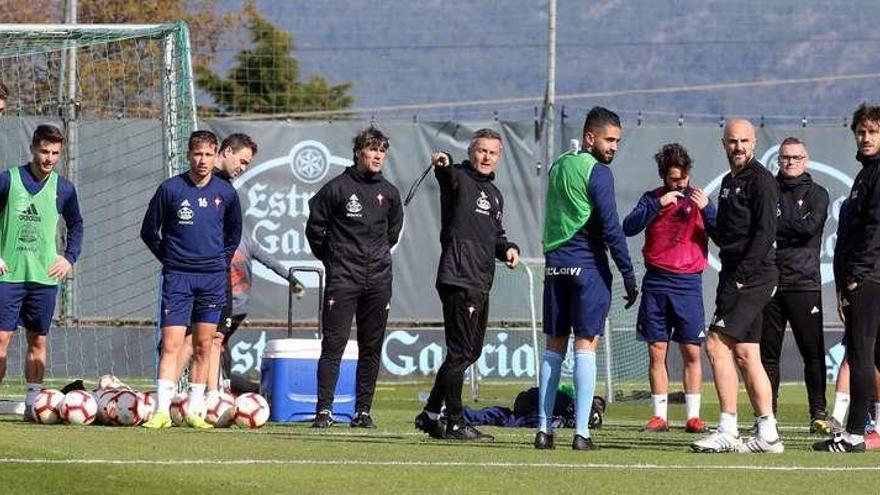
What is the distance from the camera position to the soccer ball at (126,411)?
13141 millimetres

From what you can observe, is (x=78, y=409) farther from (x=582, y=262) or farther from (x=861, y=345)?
(x=861, y=345)

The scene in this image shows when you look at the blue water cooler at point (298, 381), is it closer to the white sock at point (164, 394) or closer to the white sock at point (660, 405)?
the white sock at point (164, 394)

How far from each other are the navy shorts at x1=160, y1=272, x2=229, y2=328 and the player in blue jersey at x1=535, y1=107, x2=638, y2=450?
277cm

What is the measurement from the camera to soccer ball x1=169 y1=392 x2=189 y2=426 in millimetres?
13389

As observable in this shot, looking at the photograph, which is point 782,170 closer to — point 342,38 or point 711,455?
point 711,455

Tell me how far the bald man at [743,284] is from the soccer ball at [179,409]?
377 centimetres

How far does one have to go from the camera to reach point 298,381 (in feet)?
48.2

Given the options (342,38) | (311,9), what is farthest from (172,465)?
(342,38)

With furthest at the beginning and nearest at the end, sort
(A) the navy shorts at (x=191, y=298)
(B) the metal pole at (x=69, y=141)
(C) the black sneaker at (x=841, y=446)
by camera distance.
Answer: (B) the metal pole at (x=69, y=141)
(A) the navy shorts at (x=191, y=298)
(C) the black sneaker at (x=841, y=446)


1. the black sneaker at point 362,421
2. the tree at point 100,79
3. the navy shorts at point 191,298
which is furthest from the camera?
the tree at point 100,79

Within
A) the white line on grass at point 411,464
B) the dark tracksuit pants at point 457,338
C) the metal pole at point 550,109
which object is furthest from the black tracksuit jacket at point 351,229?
the metal pole at point 550,109

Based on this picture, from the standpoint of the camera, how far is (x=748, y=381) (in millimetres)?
11664

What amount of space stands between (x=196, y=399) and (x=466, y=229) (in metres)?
2.37

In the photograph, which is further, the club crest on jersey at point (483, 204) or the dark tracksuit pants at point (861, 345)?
the club crest on jersey at point (483, 204)
